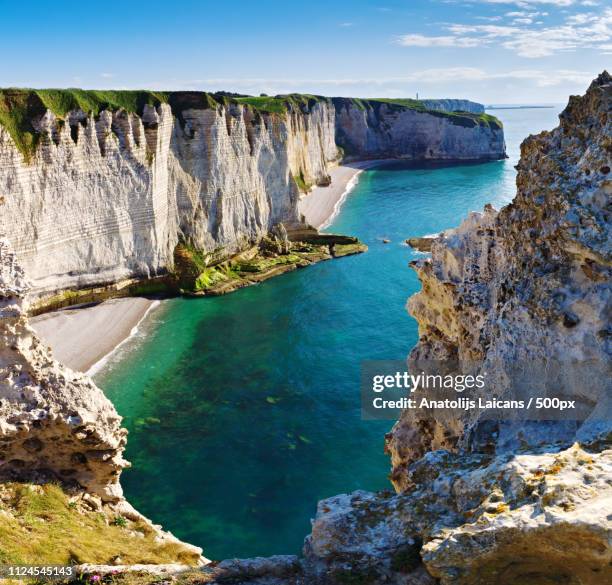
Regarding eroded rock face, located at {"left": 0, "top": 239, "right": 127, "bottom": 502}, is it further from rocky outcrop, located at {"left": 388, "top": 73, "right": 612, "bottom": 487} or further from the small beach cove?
rocky outcrop, located at {"left": 388, "top": 73, "right": 612, "bottom": 487}

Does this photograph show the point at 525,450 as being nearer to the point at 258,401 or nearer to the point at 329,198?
the point at 258,401

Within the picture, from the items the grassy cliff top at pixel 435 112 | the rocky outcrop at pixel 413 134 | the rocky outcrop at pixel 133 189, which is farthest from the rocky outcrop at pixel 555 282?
the grassy cliff top at pixel 435 112

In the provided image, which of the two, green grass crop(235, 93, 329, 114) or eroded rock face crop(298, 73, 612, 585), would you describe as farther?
green grass crop(235, 93, 329, 114)

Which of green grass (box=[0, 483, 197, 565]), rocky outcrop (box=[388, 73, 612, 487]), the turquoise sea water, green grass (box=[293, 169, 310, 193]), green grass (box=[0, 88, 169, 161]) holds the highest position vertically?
green grass (box=[0, 88, 169, 161])

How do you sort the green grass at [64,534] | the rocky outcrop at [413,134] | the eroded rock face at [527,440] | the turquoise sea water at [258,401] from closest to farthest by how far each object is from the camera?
1. the eroded rock face at [527,440]
2. the green grass at [64,534]
3. the turquoise sea water at [258,401]
4. the rocky outcrop at [413,134]

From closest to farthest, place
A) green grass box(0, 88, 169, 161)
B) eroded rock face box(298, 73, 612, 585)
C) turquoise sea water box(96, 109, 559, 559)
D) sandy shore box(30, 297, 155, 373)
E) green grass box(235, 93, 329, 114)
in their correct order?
eroded rock face box(298, 73, 612, 585) → turquoise sea water box(96, 109, 559, 559) → sandy shore box(30, 297, 155, 373) → green grass box(0, 88, 169, 161) → green grass box(235, 93, 329, 114)

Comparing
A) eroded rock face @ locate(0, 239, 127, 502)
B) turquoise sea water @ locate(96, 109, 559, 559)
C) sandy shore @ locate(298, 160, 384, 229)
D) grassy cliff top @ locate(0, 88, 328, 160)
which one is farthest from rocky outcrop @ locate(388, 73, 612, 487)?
sandy shore @ locate(298, 160, 384, 229)

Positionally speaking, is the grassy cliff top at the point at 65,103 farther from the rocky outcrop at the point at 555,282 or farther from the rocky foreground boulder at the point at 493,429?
the rocky outcrop at the point at 555,282
